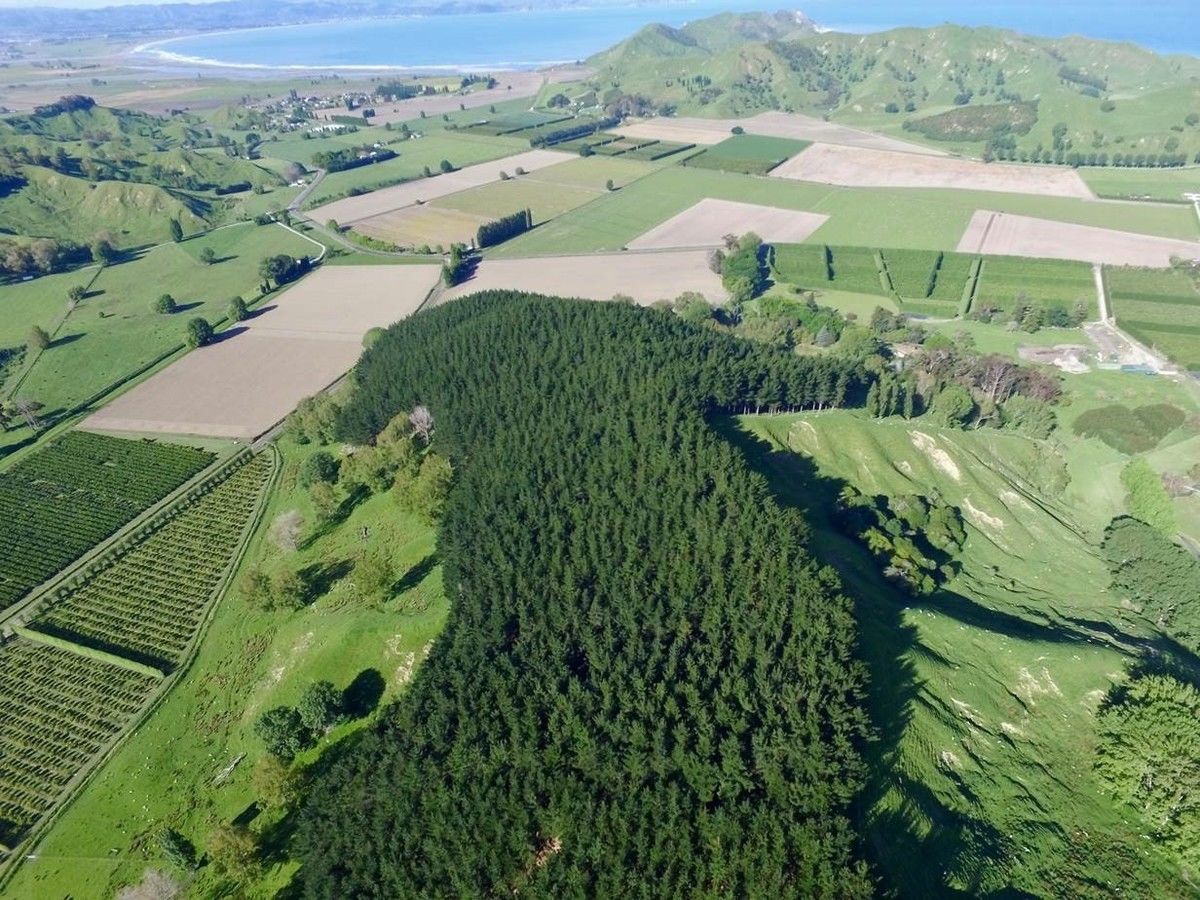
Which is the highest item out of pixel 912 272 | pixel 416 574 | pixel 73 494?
pixel 912 272

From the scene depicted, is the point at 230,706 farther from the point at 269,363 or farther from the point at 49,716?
the point at 269,363

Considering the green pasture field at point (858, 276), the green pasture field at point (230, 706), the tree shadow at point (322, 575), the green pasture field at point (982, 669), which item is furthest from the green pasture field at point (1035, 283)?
the tree shadow at point (322, 575)

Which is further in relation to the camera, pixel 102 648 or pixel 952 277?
pixel 952 277

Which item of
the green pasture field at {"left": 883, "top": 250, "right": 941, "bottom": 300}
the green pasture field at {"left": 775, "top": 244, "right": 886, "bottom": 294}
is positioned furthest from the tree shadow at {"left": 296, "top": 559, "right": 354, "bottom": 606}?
the green pasture field at {"left": 883, "top": 250, "right": 941, "bottom": 300}

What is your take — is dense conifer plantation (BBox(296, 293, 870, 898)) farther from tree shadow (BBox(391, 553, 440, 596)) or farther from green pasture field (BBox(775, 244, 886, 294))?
green pasture field (BBox(775, 244, 886, 294))

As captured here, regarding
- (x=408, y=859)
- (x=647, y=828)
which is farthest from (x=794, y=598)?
(x=408, y=859)

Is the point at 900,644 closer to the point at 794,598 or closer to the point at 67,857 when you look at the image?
the point at 794,598

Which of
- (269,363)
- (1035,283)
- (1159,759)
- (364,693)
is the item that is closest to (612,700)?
(364,693)

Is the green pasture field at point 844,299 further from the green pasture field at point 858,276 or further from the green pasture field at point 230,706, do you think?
the green pasture field at point 230,706
